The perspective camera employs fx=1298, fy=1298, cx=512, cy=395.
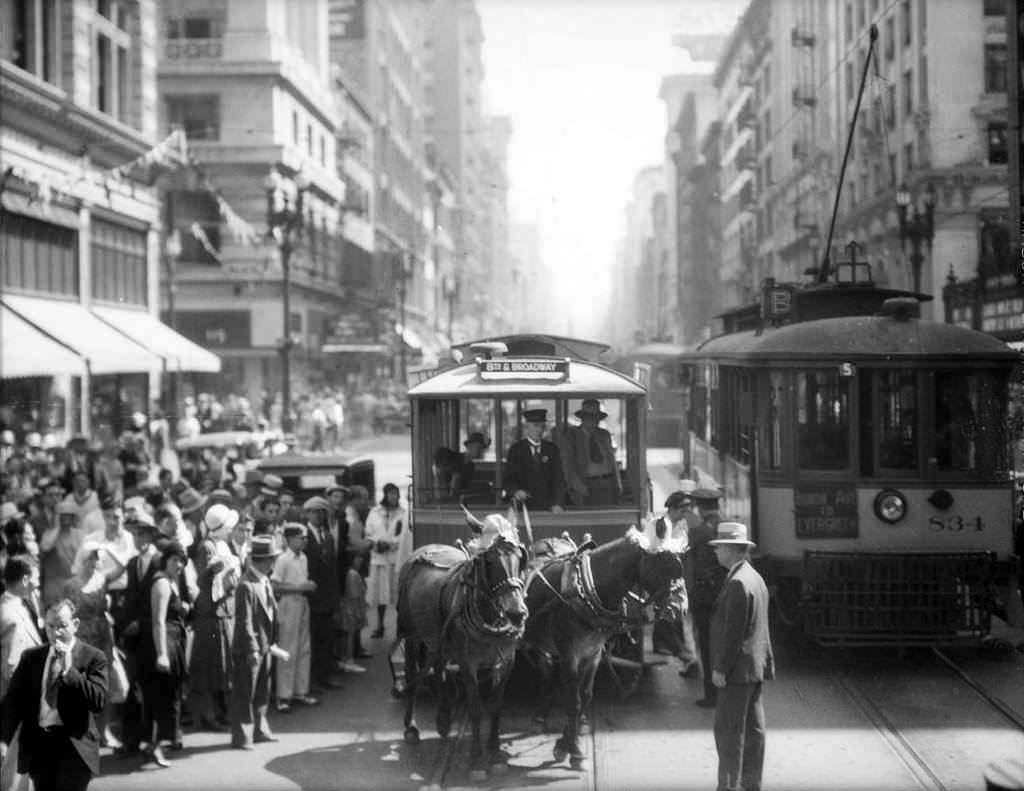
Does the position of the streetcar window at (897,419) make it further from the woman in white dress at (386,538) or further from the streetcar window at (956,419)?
the woman in white dress at (386,538)

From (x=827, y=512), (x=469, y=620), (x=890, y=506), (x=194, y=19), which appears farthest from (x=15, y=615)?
(x=194, y=19)

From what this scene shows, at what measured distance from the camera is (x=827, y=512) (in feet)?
41.3

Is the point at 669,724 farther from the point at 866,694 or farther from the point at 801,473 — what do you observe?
the point at 801,473

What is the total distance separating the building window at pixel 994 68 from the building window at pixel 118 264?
78.3 ft

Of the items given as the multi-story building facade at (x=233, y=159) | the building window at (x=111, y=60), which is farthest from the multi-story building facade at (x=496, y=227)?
the building window at (x=111, y=60)

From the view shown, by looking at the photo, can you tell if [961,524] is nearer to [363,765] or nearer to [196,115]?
[363,765]

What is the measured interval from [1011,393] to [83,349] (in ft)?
64.4

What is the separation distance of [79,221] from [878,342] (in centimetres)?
2274

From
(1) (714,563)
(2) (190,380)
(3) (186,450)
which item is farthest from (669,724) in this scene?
(2) (190,380)

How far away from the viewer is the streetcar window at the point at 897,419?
12.6m

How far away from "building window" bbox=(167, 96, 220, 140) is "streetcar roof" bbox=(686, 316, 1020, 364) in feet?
130

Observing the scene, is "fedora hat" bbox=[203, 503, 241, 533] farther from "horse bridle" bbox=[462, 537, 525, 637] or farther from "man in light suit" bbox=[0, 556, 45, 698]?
"horse bridle" bbox=[462, 537, 525, 637]

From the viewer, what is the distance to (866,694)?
451 inches

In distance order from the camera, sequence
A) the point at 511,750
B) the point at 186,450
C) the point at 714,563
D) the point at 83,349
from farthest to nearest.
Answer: the point at 83,349, the point at 186,450, the point at 714,563, the point at 511,750
